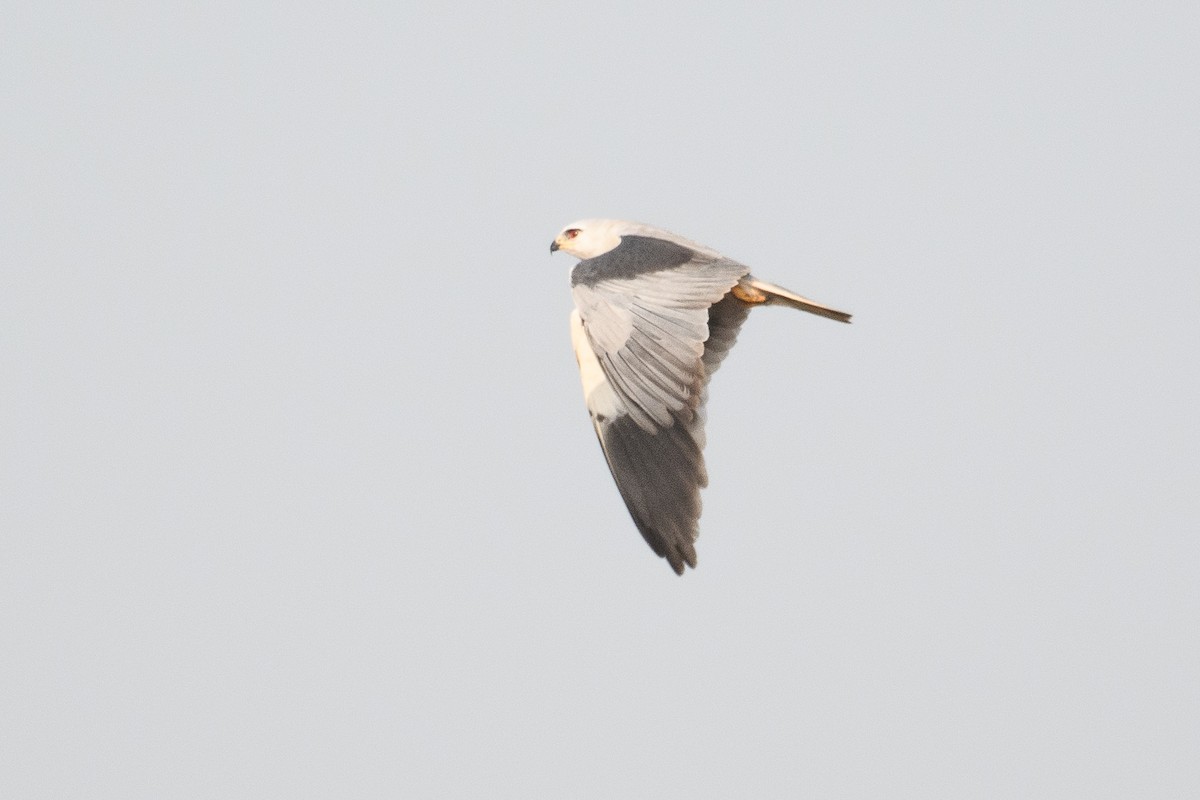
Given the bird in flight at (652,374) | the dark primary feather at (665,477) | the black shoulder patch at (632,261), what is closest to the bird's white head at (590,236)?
the black shoulder patch at (632,261)

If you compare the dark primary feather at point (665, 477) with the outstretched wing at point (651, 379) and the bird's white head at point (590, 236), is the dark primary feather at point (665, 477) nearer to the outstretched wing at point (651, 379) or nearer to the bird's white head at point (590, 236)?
the outstretched wing at point (651, 379)

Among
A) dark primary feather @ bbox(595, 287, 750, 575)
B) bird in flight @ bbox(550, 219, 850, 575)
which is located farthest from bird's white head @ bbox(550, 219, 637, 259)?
dark primary feather @ bbox(595, 287, 750, 575)

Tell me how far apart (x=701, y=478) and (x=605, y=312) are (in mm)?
1022

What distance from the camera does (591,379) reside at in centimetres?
1075

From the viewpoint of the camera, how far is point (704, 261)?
1100cm

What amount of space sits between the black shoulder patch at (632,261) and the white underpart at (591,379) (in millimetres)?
249

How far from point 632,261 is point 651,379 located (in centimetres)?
102

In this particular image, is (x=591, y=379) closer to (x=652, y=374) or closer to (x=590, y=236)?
(x=652, y=374)

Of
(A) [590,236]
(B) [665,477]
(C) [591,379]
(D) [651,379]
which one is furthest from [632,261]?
(A) [590,236]

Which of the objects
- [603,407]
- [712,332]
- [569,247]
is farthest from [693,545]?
[569,247]

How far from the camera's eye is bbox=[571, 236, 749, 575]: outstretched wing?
391 inches

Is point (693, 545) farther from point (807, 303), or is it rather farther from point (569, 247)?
point (569, 247)

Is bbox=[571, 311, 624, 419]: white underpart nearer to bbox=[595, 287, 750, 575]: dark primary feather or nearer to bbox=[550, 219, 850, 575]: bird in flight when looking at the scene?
bbox=[550, 219, 850, 575]: bird in flight

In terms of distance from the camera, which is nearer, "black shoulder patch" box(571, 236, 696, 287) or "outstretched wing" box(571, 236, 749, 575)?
"outstretched wing" box(571, 236, 749, 575)
